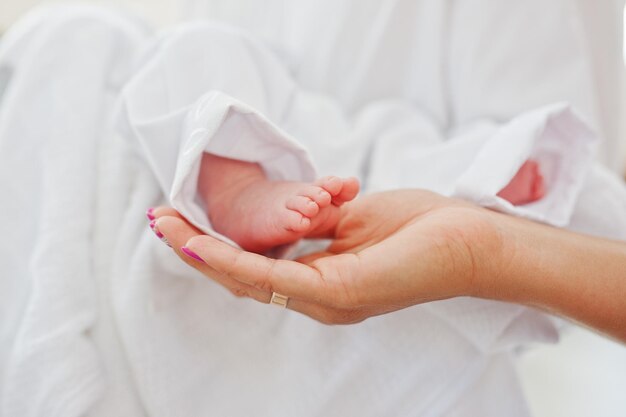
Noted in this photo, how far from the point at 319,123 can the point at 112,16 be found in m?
0.33

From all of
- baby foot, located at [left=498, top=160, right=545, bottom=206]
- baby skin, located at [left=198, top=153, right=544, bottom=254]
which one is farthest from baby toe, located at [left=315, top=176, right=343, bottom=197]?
baby foot, located at [left=498, top=160, right=545, bottom=206]

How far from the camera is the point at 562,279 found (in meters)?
0.50

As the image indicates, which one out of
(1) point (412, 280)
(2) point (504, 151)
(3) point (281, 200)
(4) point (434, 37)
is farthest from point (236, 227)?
(4) point (434, 37)

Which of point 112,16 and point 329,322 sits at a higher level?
point 112,16

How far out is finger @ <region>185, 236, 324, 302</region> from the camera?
435mm

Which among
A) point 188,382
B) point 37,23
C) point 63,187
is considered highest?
point 37,23

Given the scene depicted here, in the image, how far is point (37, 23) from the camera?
70 cm

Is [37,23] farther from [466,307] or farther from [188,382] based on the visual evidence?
[466,307]

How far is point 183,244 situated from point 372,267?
166 mm

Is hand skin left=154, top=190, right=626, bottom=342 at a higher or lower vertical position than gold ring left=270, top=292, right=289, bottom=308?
higher

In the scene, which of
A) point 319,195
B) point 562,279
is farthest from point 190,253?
point 562,279

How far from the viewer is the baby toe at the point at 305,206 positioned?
47cm

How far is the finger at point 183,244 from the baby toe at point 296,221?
0.21 feet

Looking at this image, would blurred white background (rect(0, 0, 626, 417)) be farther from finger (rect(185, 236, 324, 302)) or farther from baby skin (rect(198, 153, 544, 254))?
finger (rect(185, 236, 324, 302))
